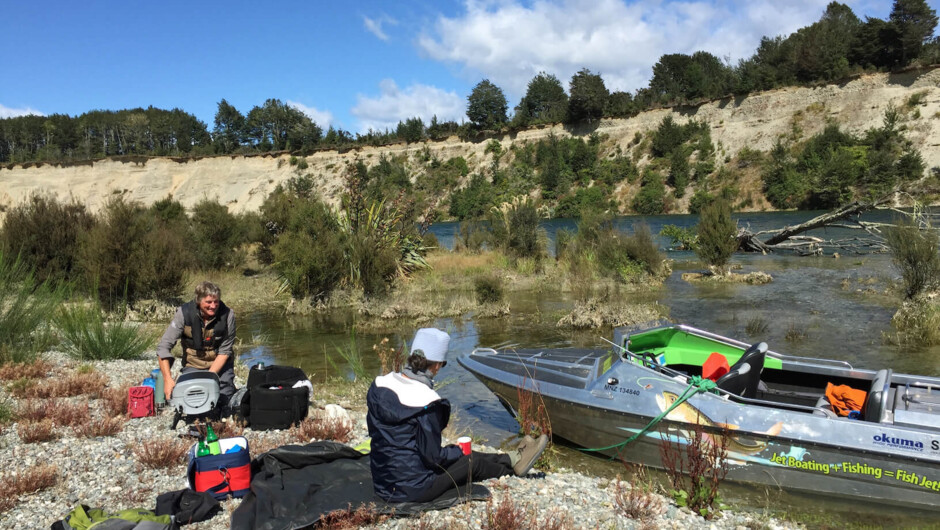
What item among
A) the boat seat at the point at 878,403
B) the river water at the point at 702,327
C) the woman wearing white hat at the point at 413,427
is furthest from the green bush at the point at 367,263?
the boat seat at the point at 878,403

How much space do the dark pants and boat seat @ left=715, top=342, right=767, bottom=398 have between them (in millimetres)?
2364

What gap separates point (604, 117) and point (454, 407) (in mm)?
65367

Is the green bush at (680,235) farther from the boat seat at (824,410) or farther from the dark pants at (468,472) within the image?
the dark pants at (468,472)

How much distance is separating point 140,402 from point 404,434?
13.6 ft

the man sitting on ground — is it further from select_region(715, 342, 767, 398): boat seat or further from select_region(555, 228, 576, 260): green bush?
select_region(555, 228, 576, 260): green bush

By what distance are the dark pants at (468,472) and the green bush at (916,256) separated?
11.5 m

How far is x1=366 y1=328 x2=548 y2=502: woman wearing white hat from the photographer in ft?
15.6

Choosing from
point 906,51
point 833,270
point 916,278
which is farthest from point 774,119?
point 916,278

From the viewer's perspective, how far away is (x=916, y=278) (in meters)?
13.3

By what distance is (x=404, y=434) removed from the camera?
4879 millimetres

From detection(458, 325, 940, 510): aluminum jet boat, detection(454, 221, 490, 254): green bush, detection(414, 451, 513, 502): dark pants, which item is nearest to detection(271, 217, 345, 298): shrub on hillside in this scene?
detection(454, 221, 490, 254): green bush

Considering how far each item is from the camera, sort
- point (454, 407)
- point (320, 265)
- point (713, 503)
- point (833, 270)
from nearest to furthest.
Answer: point (713, 503), point (454, 407), point (320, 265), point (833, 270)

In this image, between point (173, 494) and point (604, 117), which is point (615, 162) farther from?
point (173, 494)

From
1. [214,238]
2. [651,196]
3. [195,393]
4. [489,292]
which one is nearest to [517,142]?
[651,196]
